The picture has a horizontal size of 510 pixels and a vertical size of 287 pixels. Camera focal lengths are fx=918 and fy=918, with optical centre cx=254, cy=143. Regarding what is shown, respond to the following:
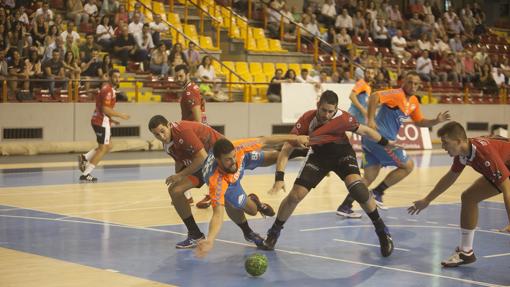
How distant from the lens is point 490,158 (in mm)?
8992

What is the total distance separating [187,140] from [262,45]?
71.4ft

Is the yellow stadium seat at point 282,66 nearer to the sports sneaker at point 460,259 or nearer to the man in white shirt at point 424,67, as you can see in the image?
the man in white shirt at point 424,67

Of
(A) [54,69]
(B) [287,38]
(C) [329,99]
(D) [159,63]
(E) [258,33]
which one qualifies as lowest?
(C) [329,99]

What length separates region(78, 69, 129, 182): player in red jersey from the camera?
17.8m

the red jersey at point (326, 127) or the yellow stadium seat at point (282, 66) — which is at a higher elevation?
the yellow stadium seat at point (282, 66)

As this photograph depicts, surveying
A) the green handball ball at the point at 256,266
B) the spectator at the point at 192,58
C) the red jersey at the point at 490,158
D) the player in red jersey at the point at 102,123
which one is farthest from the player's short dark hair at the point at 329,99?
the spectator at the point at 192,58

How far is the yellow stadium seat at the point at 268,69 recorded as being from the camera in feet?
102

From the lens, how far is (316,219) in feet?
43.5

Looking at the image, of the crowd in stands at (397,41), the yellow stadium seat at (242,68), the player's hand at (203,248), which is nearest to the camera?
the player's hand at (203,248)

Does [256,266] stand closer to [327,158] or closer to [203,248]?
[203,248]

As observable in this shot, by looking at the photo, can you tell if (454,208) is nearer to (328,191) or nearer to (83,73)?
(328,191)

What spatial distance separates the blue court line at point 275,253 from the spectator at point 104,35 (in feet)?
45.2

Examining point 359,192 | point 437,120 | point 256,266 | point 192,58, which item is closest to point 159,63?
point 192,58

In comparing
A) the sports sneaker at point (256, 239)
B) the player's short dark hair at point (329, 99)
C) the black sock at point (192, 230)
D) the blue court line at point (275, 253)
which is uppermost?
the player's short dark hair at point (329, 99)
